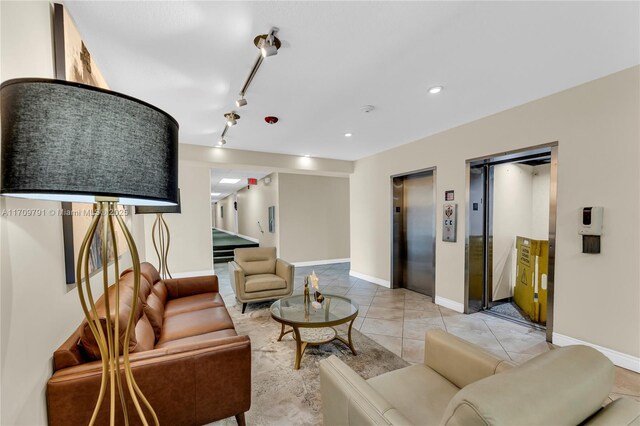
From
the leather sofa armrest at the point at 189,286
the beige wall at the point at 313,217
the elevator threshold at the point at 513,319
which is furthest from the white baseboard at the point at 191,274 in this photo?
the elevator threshold at the point at 513,319

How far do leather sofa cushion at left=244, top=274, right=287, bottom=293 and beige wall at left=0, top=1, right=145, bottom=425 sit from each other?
7.68 feet

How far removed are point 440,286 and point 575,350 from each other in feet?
11.0

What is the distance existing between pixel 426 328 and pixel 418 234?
6.09 feet

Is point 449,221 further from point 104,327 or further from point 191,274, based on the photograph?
point 191,274

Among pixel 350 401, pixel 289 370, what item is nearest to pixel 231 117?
pixel 289 370

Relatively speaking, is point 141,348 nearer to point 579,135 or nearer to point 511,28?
point 511,28

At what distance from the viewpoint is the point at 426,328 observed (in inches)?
129

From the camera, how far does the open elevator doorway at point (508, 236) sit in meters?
3.56

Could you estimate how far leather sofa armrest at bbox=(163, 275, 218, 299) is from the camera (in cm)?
325

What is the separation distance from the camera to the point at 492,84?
2592 millimetres

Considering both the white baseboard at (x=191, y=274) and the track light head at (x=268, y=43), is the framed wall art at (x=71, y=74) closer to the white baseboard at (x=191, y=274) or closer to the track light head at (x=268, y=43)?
the track light head at (x=268, y=43)

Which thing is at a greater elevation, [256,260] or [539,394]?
[539,394]

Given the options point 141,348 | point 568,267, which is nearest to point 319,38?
point 141,348

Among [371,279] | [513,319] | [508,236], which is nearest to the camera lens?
[513,319]
